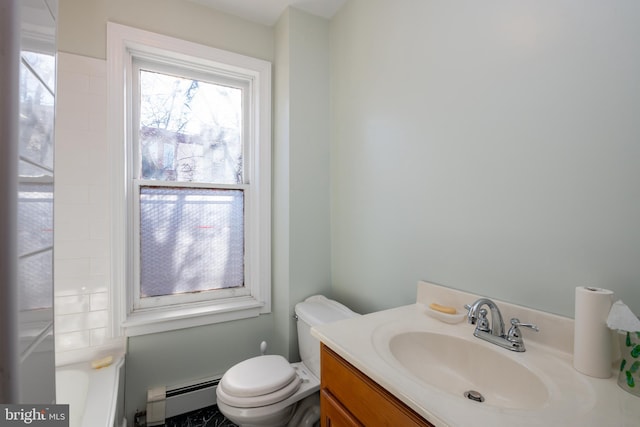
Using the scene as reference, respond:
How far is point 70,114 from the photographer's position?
150cm

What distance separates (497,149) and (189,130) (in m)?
1.75

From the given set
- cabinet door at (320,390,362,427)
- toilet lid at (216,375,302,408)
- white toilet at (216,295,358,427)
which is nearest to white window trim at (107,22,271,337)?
white toilet at (216,295,358,427)

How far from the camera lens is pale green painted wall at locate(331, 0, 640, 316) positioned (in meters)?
0.75

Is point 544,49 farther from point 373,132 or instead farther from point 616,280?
point 373,132

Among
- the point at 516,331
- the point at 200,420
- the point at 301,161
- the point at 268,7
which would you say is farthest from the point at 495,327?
the point at 268,7

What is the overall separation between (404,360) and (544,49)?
106 cm

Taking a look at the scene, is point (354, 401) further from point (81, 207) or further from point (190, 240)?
point (81, 207)

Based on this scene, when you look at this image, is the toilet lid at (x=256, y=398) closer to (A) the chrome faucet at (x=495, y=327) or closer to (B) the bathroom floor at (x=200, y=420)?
(B) the bathroom floor at (x=200, y=420)

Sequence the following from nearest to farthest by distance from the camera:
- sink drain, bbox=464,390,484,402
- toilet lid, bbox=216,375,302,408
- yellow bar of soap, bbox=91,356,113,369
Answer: sink drain, bbox=464,390,484,402
toilet lid, bbox=216,375,302,408
yellow bar of soap, bbox=91,356,113,369

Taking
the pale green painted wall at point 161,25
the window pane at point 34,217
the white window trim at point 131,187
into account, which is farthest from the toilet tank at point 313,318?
the pale green painted wall at point 161,25

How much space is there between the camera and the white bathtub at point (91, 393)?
1.14 metres

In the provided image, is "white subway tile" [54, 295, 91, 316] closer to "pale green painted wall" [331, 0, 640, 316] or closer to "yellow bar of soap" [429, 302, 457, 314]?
"pale green painted wall" [331, 0, 640, 316]

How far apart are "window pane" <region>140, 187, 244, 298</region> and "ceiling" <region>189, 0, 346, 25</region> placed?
3.85 feet

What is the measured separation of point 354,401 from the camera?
83 cm
